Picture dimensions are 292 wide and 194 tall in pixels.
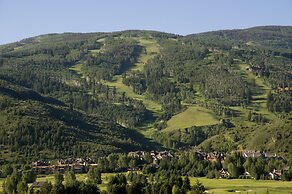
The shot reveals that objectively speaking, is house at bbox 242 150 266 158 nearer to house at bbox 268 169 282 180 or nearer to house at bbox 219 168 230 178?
house at bbox 219 168 230 178

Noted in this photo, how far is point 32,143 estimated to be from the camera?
621ft

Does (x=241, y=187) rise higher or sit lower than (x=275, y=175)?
higher

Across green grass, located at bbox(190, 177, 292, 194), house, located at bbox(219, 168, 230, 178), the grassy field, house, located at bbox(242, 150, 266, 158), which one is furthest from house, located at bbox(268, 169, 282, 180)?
house, located at bbox(242, 150, 266, 158)

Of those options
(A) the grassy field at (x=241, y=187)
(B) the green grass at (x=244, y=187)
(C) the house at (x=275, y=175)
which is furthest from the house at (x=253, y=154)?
(B) the green grass at (x=244, y=187)

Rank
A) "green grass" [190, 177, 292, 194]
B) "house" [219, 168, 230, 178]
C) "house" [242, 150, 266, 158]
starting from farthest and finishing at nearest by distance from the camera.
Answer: "house" [242, 150, 266, 158] → "house" [219, 168, 230, 178] → "green grass" [190, 177, 292, 194]

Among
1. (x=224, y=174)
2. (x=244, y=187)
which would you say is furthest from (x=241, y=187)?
(x=224, y=174)

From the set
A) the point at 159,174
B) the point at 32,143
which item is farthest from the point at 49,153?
the point at 159,174

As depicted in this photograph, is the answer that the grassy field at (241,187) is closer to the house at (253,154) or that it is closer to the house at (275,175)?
the house at (275,175)

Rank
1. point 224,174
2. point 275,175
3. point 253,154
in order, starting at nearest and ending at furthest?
point 275,175, point 224,174, point 253,154

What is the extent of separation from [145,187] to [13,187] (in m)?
27.2

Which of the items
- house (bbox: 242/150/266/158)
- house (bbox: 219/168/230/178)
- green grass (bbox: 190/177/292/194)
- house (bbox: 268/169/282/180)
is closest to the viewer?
green grass (bbox: 190/177/292/194)

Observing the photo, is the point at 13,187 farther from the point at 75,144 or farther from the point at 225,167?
the point at 75,144

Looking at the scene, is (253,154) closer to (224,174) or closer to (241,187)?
(224,174)

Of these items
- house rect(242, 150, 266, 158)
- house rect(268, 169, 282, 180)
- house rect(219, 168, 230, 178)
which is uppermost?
house rect(268, 169, 282, 180)
